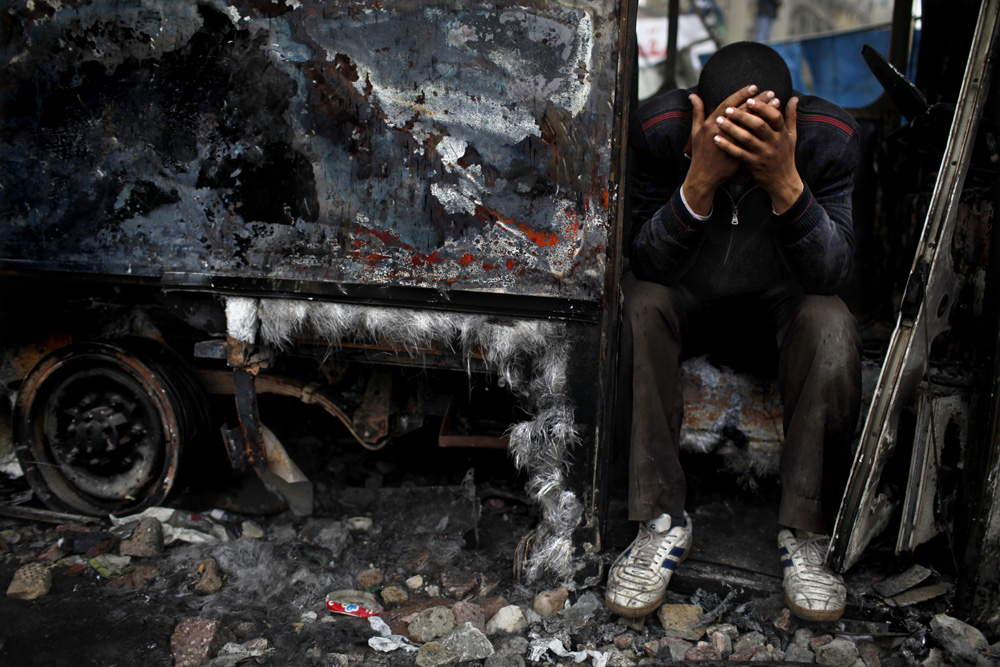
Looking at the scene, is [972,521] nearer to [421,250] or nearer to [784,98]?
[784,98]

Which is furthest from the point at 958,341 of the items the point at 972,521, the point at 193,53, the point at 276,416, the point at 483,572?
the point at 276,416

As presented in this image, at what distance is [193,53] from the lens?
7.27 feet

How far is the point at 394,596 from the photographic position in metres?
2.26

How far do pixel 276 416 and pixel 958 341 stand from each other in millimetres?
3105

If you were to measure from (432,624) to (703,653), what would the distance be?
0.83m

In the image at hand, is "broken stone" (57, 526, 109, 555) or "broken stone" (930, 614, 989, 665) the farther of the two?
"broken stone" (57, 526, 109, 555)

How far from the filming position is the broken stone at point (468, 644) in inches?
75.0

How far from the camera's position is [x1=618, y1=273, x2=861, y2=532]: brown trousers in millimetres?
1966

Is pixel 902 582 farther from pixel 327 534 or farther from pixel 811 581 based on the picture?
pixel 327 534

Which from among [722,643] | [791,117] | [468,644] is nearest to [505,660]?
[468,644]

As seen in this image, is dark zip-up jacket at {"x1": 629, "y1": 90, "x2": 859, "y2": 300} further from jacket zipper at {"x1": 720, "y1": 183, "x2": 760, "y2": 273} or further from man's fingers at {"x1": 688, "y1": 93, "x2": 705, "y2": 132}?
man's fingers at {"x1": 688, "y1": 93, "x2": 705, "y2": 132}

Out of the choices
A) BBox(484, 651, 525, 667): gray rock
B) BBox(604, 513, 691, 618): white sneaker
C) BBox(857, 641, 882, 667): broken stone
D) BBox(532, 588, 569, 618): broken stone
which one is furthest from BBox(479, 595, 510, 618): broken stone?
BBox(857, 641, 882, 667): broken stone

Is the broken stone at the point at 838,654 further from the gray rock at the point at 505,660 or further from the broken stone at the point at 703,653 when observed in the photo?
the gray rock at the point at 505,660

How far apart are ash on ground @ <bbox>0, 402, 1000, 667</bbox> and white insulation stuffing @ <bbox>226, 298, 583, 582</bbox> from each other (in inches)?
7.1
